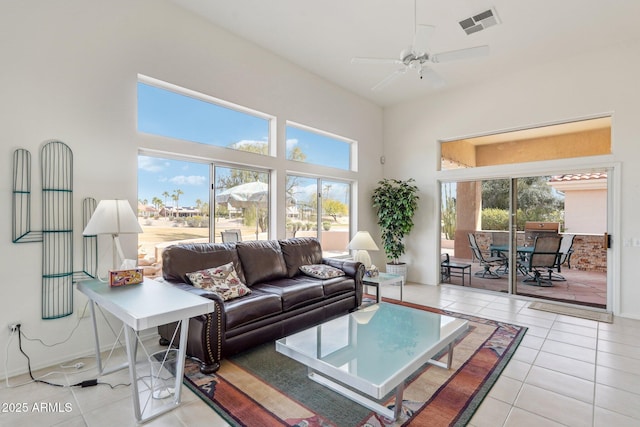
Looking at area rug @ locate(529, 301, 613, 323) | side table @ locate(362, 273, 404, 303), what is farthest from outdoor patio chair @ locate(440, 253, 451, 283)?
side table @ locate(362, 273, 404, 303)

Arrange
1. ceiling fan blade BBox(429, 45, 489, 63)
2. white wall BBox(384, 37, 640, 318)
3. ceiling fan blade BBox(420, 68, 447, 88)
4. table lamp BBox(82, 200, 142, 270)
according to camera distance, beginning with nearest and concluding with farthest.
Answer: table lamp BBox(82, 200, 142, 270), ceiling fan blade BBox(429, 45, 489, 63), ceiling fan blade BBox(420, 68, 447, 88), white wall BBox(384, 37, 640, 318)

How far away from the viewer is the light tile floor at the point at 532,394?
203 centimetres

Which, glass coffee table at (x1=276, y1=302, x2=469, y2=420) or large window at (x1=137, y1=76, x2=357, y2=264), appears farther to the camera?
large window at (x1=137, y1=76, x2=357, y2=264)

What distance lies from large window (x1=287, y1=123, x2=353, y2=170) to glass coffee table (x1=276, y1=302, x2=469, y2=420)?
3.00m

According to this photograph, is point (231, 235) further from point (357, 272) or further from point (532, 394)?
point (532, 394)

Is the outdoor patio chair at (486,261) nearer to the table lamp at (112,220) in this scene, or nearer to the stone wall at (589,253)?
the stone wall at (589,253)

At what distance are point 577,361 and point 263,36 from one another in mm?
4959

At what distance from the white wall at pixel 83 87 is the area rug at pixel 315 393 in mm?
1498

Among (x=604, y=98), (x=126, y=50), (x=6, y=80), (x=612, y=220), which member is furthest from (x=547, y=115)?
(x=6, y=80)

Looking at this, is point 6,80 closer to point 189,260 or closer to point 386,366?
point 189,260

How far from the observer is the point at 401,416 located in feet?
6.70

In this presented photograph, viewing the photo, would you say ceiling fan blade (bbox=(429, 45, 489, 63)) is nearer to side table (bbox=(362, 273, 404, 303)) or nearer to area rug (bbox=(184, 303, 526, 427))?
side table (bbox=(362, 273, 404, 303))

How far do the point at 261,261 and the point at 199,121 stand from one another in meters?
1.93

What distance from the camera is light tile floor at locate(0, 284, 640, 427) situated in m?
2.03
